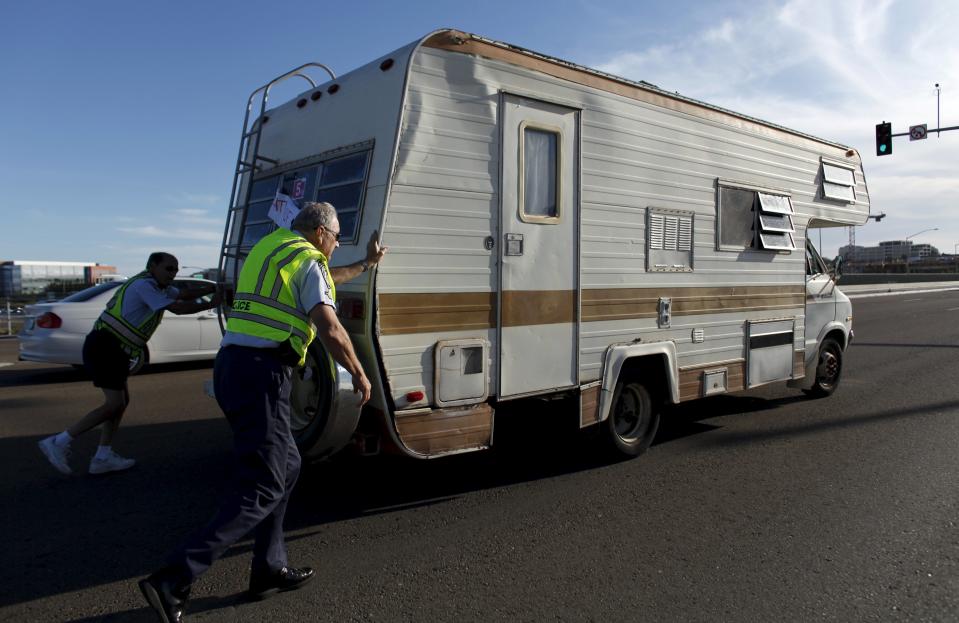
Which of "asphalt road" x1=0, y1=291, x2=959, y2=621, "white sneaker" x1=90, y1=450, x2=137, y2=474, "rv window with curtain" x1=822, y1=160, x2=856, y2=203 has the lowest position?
"asphalt road" x1=0, y1=291, x2=959, y2=621

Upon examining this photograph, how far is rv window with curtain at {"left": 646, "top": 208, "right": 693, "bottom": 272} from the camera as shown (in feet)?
19.0

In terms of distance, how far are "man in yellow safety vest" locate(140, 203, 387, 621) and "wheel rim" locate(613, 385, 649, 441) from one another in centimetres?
304

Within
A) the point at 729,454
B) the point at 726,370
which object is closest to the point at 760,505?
the point at 729,454

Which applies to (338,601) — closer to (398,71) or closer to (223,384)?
(223,384)

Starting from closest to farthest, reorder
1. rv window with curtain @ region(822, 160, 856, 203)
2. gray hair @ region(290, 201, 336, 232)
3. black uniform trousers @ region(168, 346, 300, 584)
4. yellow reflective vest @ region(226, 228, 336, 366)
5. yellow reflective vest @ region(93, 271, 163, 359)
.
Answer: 1. black uniform trousers @ region(168, 346, 300, 584)
2. yellow reflective vest @ region(226, 228, 336, 366)
3. gray hair @ region(290, 201, 336, 232)
4. yellow reflective vest @ region(93, 271, 163, 359)
5. rv window with curtain @ region(822, 160, 856, 203)

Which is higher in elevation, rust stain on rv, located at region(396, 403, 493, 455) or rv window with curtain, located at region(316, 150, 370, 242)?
rv window with curtain, located at region(316, 150, 370, 242)

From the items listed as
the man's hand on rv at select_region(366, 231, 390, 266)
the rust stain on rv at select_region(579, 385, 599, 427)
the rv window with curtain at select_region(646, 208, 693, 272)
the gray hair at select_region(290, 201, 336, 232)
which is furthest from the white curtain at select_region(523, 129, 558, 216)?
the gray hair at select_region(290, 201, 336, 232)

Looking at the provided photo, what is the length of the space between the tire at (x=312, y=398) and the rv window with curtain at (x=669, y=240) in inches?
113

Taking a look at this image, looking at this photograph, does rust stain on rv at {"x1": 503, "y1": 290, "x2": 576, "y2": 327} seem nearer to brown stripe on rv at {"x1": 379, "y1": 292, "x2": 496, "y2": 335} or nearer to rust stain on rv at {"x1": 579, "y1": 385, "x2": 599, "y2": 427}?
brown stripe on rv at {"x1": 379, "y1": 292, "x2": 496, "y2": 335}

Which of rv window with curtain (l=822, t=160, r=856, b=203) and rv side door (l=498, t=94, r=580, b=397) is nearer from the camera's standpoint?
rv side door (l=498, t=94, r=580, b=397)

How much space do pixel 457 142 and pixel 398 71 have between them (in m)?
0.57

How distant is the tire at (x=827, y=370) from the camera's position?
27.4ft

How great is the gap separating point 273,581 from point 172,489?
2.05 meters

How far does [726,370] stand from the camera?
6.56m
